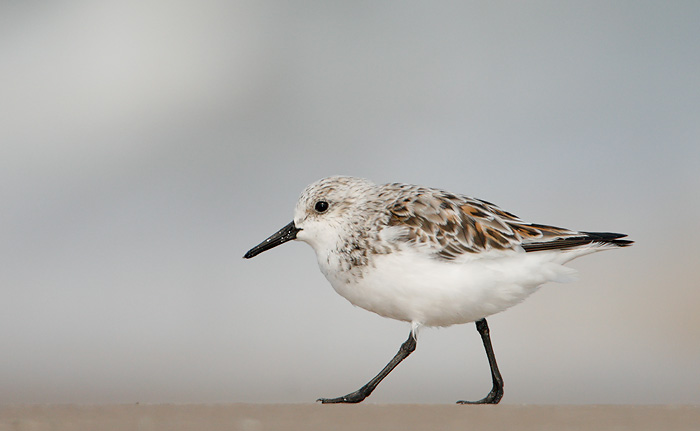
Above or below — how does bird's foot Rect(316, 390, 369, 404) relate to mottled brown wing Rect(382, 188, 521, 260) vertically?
below

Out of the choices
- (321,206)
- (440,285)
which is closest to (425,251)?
(440,285)

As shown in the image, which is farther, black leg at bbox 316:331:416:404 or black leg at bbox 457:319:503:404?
black leg at bbox 457:319:503:404

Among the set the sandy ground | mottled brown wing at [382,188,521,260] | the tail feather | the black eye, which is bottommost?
the sandy ground

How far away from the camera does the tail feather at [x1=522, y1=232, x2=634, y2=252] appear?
3.73m

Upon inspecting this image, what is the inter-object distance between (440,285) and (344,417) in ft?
2.67

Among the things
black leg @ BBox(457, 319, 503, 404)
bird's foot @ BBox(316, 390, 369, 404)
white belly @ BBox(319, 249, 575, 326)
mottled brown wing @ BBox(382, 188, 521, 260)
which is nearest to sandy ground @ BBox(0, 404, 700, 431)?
bird's foot @ BBox(316, 390, 369, 404)

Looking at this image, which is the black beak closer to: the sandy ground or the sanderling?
the sanderling

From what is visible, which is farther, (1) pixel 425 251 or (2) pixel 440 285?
(1) pixel 425 251

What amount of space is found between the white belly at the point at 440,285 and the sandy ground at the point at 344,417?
0.47 metres

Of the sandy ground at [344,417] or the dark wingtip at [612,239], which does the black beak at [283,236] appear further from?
the dark wingtip at [612,239]

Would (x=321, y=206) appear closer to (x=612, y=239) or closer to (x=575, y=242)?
(x=575, y=242)

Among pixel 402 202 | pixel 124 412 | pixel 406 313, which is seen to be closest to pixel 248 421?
pixel 124 412

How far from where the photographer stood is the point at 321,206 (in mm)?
3938

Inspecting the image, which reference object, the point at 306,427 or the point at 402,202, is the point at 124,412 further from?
the point at 402,202
